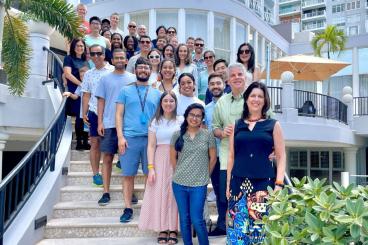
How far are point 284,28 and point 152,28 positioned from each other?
13918 mm

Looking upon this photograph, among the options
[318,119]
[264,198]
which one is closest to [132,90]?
[264,198]

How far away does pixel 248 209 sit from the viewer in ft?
10.5

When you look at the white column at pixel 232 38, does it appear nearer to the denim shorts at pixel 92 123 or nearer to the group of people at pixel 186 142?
the group of people at pixel 186 142

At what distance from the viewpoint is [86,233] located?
4711 millimetres

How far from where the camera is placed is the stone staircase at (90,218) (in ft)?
15.1

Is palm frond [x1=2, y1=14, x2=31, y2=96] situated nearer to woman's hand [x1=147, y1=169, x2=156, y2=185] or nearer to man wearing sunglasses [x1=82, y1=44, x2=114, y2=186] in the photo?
man wearing sunglasses [x1=82, y1=44, x2=114, y2=186]

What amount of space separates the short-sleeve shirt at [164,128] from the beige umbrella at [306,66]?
10.2 m

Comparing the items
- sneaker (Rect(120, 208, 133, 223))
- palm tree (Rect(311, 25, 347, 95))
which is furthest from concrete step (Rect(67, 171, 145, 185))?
palm tree (Rect(311, 25, 347, 95))

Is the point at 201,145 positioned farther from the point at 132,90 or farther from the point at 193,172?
the point at 132,90

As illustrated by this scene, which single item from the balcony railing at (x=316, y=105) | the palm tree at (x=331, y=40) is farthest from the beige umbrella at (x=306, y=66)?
the palm tree at (x=331, y=40)

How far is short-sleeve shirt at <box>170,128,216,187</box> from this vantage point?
12.7ft

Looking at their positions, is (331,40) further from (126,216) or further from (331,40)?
(126,216)

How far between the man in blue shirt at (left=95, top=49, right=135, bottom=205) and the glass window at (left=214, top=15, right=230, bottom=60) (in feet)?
35.4

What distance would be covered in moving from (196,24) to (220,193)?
12.0 meters
